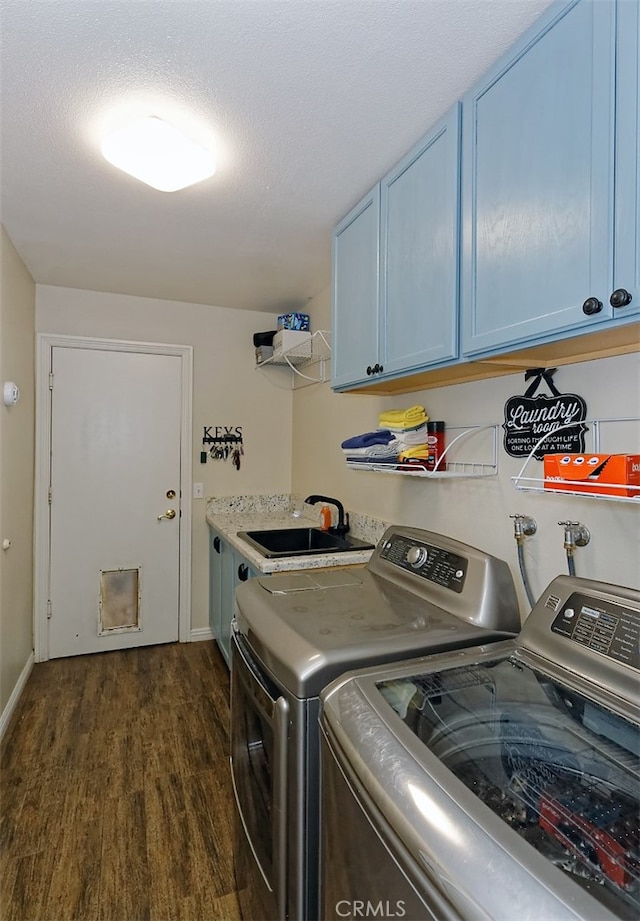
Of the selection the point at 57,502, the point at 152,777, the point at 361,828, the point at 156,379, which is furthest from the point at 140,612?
the point at 361,828

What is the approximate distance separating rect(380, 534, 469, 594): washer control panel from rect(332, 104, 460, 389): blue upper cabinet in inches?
23.7

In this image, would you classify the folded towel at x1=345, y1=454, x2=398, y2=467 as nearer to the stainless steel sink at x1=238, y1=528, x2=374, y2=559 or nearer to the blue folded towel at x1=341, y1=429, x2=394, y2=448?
the blue folded towel at x1=341, y1=429, x2=394, y2=448

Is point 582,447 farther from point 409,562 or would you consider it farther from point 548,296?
point 409,562

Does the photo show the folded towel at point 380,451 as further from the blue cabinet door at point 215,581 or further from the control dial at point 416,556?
the blue cabinet door at point 215,581

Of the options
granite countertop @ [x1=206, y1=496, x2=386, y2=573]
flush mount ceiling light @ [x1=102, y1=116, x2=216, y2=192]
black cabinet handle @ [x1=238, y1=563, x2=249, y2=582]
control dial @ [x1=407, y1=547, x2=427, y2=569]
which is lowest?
black cabinet handle @ [x1=238, y1=563, x2=249, y2=582]

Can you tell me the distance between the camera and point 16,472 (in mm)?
2598

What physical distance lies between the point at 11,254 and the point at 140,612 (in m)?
2.29

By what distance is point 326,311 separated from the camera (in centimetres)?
296

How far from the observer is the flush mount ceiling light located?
1489mm

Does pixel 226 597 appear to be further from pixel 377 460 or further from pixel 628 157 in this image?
pixel 628 157

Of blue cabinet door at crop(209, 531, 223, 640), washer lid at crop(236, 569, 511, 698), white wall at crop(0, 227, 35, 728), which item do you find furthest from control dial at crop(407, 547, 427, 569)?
white wall at crop(0, 227, 35, 728)

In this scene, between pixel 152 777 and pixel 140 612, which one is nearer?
pixel 152 777

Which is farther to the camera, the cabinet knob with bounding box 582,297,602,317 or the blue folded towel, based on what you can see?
the blue folded towel

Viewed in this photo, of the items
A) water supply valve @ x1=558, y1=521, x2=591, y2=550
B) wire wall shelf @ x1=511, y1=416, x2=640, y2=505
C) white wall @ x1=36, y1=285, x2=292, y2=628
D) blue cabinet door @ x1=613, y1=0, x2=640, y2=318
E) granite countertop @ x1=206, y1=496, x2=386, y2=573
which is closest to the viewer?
blue cabinet door @ x1=613, y1=0, x2=640, y2=318
